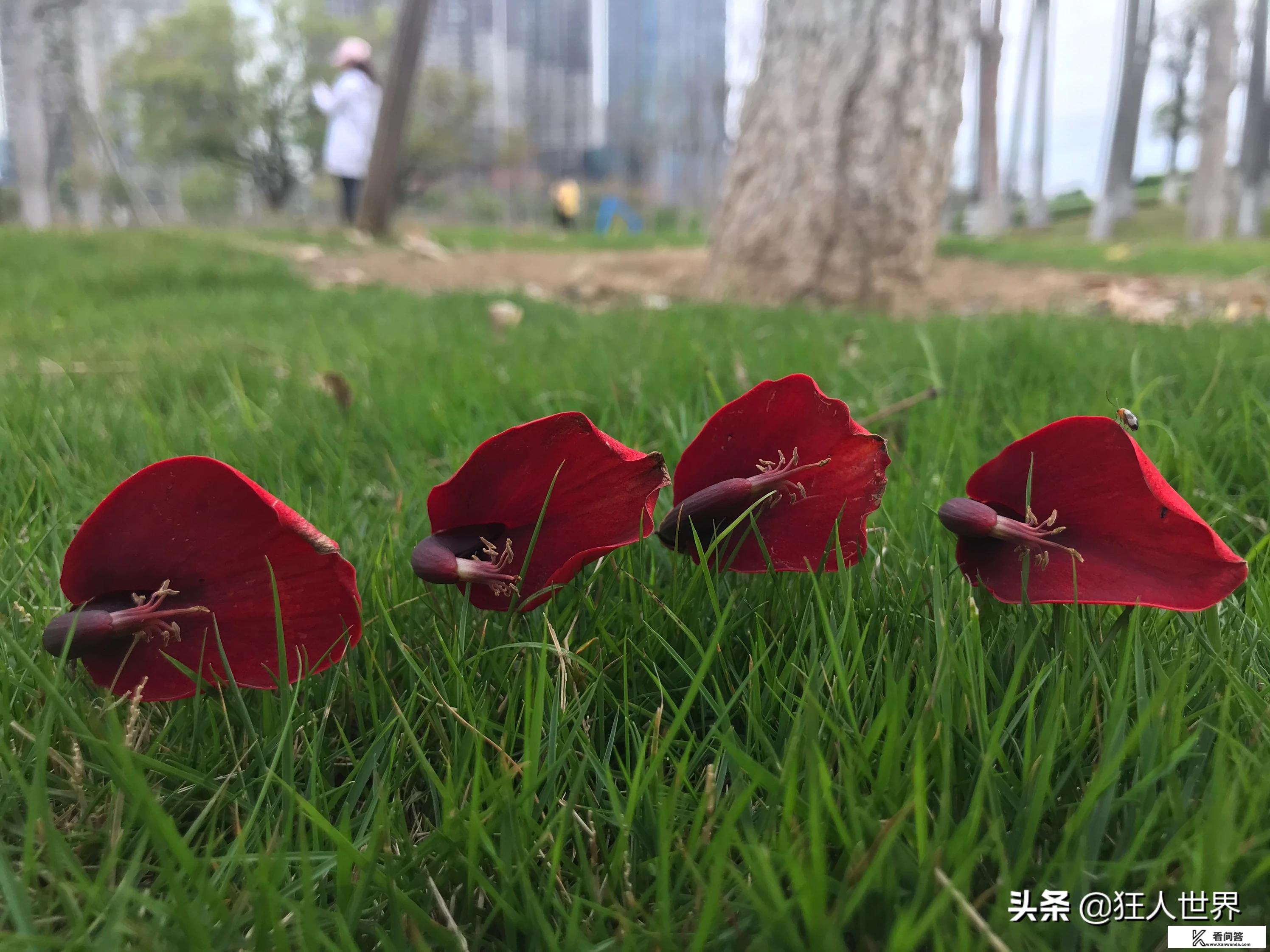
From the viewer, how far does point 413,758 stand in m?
0.68

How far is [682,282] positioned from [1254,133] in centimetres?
2673

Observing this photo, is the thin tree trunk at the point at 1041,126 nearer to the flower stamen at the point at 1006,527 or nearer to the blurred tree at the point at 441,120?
the blurred tree at the point at 441,120

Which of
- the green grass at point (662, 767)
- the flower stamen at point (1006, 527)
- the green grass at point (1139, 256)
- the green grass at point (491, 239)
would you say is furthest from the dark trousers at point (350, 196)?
the flower stamen at point (1006, 527)

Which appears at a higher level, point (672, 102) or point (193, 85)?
point (672, 102)

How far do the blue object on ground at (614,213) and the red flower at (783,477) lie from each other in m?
25.7

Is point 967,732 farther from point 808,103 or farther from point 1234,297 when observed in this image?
point 1234,297

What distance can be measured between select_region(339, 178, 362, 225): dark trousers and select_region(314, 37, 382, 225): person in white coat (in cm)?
3

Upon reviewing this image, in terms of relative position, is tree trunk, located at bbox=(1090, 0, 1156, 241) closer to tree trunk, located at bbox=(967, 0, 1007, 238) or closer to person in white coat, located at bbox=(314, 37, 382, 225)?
tree trunk, located at bbox=(967, 0, 1007, 238)

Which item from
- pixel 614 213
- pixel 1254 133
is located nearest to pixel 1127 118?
pixel 1254 133

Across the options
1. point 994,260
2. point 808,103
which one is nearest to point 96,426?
point 808,103

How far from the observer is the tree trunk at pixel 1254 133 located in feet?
73.3

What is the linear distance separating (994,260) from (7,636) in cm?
733

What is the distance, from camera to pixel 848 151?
4.17 m

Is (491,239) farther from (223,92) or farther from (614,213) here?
(223,92)
